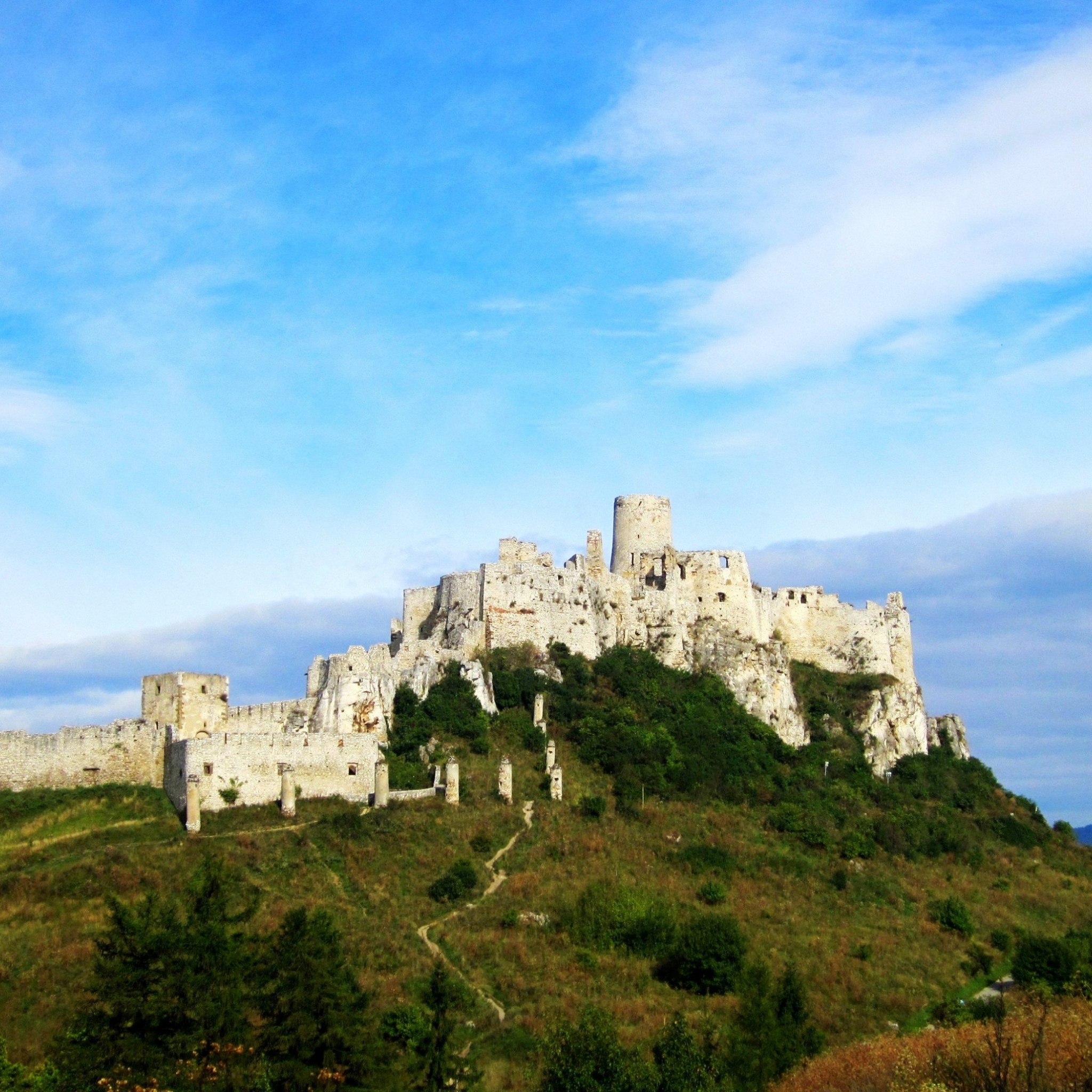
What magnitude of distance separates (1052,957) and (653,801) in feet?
52.2

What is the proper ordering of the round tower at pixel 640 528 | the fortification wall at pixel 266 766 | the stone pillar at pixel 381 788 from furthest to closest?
the round tower at pixel 640 528
the stone pillar at pixel 381 788
the fortification wall at pixel 266 766

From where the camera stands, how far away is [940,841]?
6281cm

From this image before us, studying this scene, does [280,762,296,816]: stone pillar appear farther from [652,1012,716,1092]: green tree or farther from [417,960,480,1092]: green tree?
[652,1012,716,1092]: green tree

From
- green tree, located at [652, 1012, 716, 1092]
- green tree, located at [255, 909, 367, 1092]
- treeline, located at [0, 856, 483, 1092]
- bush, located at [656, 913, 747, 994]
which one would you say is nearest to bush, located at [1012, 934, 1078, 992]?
bush, located at [656, 913, 747, 994]

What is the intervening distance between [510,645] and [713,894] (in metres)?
18.5

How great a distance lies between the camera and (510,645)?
216ft

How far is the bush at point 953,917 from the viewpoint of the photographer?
54.4 meters

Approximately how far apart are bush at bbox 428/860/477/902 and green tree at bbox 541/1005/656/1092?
9.00 metres

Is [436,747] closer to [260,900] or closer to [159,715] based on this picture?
[159,715]

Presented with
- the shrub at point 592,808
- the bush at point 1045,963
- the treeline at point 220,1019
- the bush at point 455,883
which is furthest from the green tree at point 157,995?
the bush at point 1045,963

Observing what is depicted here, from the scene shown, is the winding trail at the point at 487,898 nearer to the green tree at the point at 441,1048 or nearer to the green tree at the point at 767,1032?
the green tree at the point at 441,1048

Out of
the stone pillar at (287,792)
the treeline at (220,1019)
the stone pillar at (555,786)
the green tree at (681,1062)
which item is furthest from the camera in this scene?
the stone pillar at (555,786)

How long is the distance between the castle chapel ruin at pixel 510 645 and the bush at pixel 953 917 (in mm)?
14206

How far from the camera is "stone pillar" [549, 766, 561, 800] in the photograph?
55.1m
